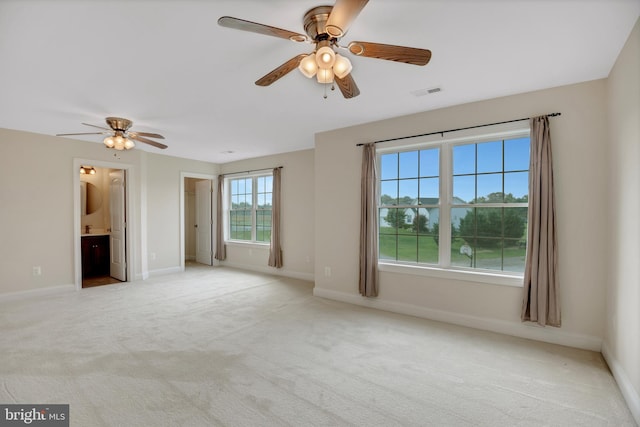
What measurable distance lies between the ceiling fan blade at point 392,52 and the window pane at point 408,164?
210 cm

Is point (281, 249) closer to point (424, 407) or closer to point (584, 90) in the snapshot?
point (424, 407)

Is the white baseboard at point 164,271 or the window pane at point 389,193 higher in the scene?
the window pane at point 389,193

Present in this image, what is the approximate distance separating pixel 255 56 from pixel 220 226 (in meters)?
5.50

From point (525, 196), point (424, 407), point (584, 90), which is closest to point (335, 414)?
point (424, 407)

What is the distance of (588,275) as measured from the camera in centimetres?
280

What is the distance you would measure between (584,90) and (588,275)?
1789 mm

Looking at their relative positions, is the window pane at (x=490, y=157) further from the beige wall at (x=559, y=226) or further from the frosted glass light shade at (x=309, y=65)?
the frosted glass light shade at (x=309, y=65)

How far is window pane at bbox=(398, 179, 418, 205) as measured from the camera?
3912mm

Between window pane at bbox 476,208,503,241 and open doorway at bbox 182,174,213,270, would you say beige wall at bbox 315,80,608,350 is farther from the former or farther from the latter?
open doorway at bbox 182,174,213,270

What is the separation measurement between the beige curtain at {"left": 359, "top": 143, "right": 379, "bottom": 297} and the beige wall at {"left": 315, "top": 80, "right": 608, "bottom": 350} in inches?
6.4

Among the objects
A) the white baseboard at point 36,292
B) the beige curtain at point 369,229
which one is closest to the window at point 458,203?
the beige curtain at point 369,229

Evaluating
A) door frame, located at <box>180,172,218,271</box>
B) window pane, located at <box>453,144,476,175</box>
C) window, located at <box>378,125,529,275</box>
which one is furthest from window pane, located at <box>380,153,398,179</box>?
door frame, located at <box>180,172,218,271</box>

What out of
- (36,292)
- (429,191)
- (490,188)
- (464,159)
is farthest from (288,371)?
(36,292)

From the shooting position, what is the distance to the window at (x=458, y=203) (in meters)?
3.27
